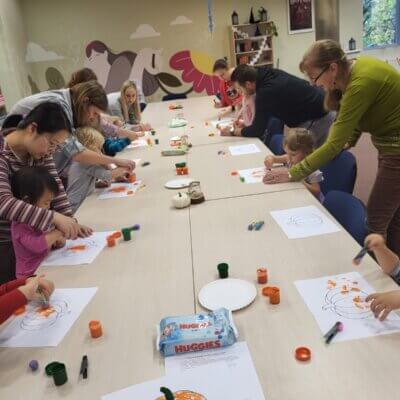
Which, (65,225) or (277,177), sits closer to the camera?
(65,225)

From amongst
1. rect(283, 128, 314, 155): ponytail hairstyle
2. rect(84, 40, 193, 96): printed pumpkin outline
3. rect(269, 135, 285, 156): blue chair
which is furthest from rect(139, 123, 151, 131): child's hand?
rect(84, 40, 193, 96): printed pumpkin outline

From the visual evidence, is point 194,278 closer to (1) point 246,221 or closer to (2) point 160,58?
(1) point 246,221

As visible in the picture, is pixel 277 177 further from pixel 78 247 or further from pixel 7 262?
pixel 7 262

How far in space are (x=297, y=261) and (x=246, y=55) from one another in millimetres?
6952

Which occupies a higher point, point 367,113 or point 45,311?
point 367,113

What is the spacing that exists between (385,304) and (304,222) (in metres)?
0.70

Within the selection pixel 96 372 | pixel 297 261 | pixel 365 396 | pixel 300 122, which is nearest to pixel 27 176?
pixel 96 372

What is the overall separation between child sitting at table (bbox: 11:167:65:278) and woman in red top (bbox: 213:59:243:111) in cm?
305

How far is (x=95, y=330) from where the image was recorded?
47.8 inches

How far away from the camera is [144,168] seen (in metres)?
3.02

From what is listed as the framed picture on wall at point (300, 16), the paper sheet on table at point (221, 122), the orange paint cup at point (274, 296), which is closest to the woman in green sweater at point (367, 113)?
the orange paint cup at point (274, 296)

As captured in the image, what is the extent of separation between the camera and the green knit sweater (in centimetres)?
189

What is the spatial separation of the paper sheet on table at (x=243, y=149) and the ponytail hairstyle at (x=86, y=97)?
3.35 ft

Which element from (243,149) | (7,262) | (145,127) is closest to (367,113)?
(243,149)
